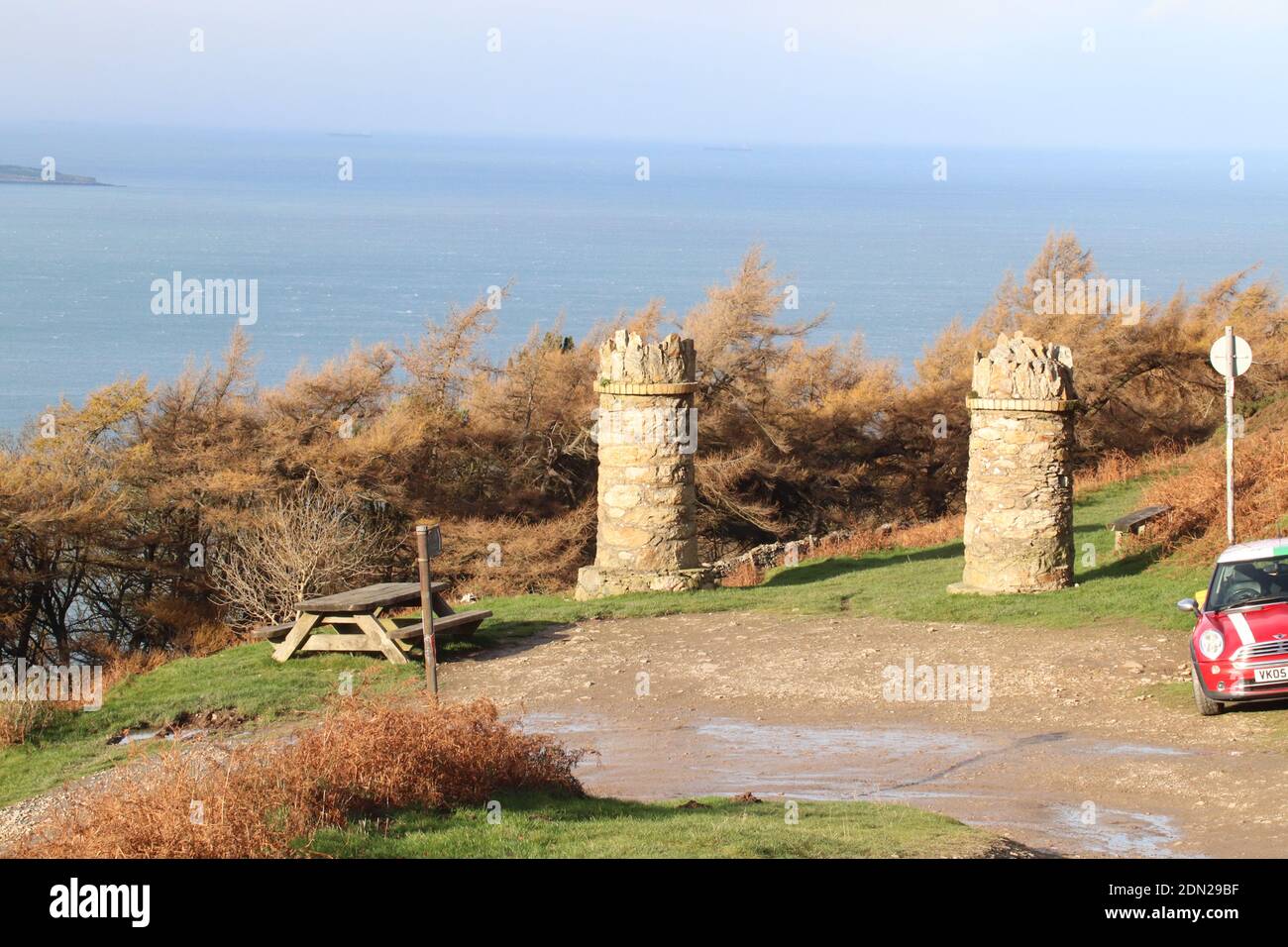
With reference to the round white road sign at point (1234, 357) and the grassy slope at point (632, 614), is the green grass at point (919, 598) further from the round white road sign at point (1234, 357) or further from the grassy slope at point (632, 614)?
the round white road sign at point (1234, 357)

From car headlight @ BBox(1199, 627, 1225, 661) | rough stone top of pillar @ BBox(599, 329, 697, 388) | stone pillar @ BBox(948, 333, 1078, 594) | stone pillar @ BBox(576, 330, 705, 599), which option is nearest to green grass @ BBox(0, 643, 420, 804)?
stone pillar @ BBox(576, 330, 705, 599)

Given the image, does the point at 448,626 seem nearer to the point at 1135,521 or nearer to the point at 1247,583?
the point at 1247,583

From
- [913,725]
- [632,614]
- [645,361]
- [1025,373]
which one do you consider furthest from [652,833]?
[645,361]

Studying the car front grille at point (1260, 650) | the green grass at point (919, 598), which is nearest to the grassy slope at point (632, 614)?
the green grass at point (919, 598)

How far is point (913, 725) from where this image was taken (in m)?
15.0

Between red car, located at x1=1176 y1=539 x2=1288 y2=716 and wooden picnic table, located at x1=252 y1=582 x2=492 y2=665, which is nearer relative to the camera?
red car, located at x1=1176 y1=539 x2=1288 y2=716

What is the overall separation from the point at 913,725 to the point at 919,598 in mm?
5730

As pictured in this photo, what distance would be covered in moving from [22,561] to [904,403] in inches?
825

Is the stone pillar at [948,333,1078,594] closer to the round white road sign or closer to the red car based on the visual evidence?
the round white road sign

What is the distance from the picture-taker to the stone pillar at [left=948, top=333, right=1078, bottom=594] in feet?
65.7

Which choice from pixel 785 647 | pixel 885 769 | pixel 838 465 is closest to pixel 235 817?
pixel 885 769

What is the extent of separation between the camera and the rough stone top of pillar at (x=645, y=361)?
21891 mm

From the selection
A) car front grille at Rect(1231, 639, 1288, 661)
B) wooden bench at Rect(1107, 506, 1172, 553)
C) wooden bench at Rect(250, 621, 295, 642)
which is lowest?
wooden bench at Rect(250, 621, 295, 642)

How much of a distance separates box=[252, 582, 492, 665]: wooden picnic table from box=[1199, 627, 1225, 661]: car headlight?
8.73 metres
